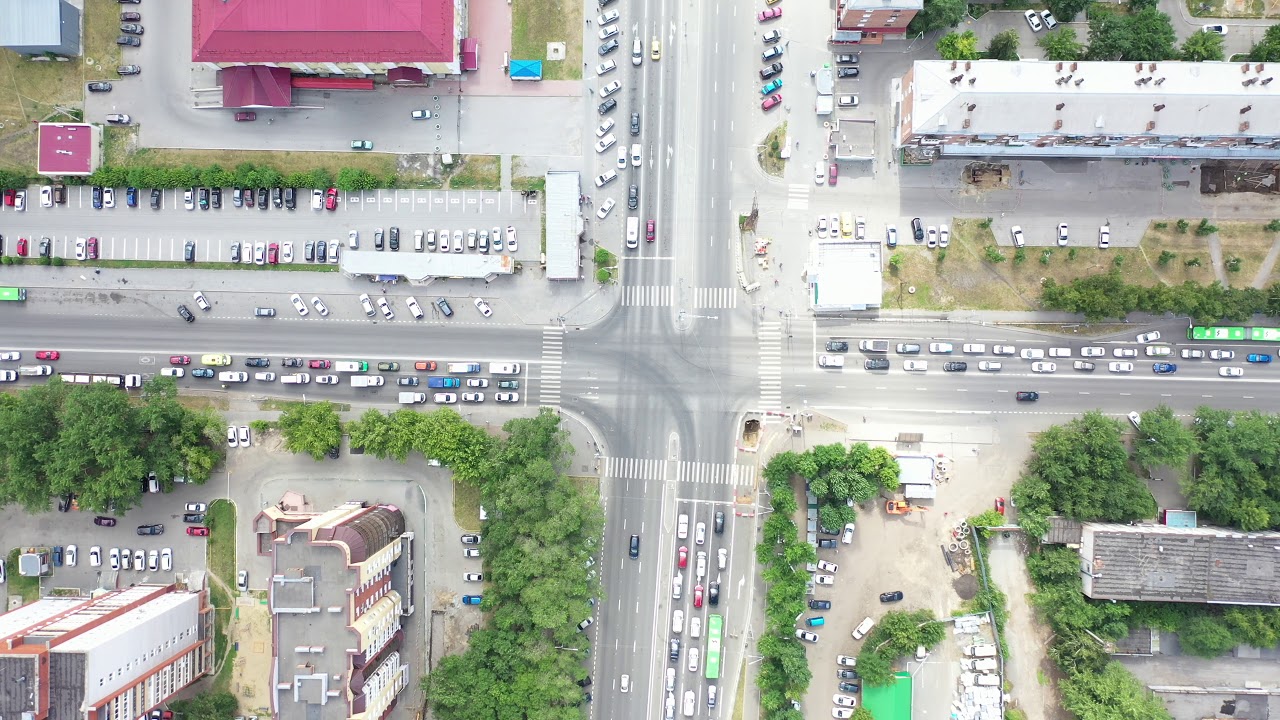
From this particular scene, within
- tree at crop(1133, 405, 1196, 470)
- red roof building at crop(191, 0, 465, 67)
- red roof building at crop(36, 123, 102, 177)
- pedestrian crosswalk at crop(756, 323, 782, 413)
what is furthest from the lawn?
tree at crop(1133, 405, 1196, 470)

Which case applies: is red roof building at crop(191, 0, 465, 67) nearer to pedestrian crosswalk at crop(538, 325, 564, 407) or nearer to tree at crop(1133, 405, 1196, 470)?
pedestrian crosswalk at crop(538, 325, 564, 407)

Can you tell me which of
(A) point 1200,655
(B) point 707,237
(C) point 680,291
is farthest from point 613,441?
(A) point 1200,655

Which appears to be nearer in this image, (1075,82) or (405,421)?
(1075,82)

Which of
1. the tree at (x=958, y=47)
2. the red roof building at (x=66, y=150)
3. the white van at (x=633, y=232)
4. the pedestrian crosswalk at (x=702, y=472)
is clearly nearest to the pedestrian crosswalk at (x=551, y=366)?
the pedestrian crosswalk at (x=702, y=472)

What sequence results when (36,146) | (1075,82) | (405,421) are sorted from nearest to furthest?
1. (1075,82)
2. (405,421)
3. (36,146)

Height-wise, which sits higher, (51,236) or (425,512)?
(51,236)

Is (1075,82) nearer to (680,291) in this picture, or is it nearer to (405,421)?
(680,291)

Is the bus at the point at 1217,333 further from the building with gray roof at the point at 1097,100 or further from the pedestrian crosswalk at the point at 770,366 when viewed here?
the pedestrian crosswalk at the point at 770,366

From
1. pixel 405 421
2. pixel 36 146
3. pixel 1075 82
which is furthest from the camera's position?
pixel 36 146
